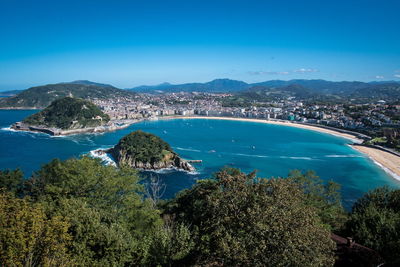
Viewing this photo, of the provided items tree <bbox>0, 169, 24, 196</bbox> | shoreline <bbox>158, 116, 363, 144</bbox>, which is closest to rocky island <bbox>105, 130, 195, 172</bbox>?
tree <bbox>0, 169, 24, 196</bbox>

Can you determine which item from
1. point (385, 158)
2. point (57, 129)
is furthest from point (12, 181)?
point (57, 129)

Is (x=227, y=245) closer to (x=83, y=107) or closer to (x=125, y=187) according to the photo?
(x=125, y=187)

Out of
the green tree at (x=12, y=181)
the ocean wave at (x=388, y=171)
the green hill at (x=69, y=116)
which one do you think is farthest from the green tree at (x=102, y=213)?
the green hill at (x=69, y=116)

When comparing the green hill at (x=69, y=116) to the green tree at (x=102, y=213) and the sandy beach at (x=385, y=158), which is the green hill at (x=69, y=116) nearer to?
the green tree at (x=102, y=213)

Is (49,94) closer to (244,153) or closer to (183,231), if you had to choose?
(244,153)

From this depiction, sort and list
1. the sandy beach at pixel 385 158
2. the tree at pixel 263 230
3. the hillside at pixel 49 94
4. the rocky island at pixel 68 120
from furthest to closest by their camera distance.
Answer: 1. the hillside at pixel 49 94
2. the rocky island at pixel 68 120
3. the sandy beach at pixel 385 158
4. the tree at pixel 263 230

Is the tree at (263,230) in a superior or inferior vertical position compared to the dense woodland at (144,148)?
superior
